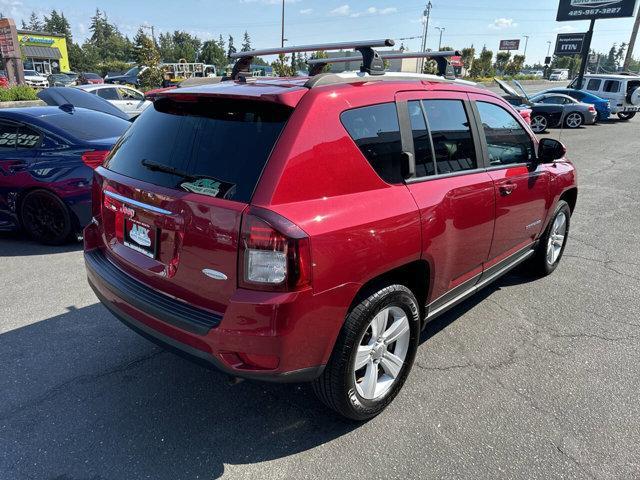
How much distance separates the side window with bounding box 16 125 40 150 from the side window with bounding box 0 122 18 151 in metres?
0.06

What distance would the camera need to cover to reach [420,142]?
2.75m

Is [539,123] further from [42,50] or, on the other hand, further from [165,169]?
[42,50]

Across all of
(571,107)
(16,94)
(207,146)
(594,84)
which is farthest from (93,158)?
(594,84)

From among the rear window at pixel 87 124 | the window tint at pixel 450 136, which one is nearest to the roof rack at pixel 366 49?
the window tint at pixel 450 136

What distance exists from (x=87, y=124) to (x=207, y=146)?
13.6ft

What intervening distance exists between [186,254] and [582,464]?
228cm

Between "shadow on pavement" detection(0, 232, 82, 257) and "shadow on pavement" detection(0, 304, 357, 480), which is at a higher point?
"shadow on pavement" detection(0, 304, 357, 480)

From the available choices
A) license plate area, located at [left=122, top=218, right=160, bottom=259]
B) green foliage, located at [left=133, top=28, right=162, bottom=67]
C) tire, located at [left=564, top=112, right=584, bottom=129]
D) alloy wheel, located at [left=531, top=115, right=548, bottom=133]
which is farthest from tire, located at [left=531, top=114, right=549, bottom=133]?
green foliage, located at [left=133, top=28, right=162, bottom=67]

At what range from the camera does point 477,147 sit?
3.23 metres

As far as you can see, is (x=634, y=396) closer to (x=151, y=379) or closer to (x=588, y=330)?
(x=588, y=330)

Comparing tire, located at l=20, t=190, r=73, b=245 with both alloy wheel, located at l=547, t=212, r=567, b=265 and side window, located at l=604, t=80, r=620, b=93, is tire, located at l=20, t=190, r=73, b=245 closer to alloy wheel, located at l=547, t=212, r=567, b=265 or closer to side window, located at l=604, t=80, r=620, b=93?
alloy wheel, located at l=547, t=212, r=567, b=265

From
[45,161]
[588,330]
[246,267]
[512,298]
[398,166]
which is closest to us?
[246,267]

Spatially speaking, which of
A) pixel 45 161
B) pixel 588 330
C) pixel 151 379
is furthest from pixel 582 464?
pixel 45 161

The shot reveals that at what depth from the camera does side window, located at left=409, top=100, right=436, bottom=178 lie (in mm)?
2709
